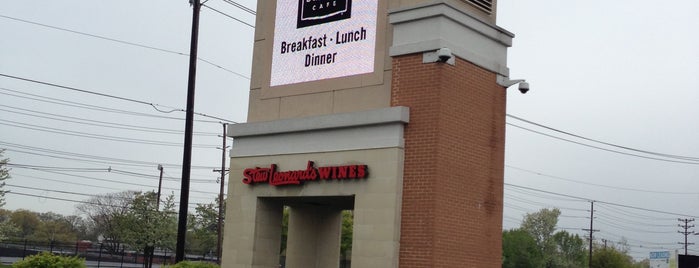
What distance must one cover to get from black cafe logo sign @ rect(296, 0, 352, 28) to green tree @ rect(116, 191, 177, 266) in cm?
3129

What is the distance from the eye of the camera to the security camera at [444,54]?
50.3 ft

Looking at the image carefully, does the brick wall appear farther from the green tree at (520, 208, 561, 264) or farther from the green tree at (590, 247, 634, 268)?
the green tree at (520, 208, 561, 264)

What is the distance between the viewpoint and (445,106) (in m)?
15.6

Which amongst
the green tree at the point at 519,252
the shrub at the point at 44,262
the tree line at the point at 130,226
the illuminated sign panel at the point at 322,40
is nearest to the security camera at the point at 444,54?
the illuminated sign panel at the point at 322,40

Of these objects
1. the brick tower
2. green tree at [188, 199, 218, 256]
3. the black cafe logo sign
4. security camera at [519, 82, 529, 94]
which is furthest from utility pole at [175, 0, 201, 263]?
green tree at [188, 199, 218, 256]

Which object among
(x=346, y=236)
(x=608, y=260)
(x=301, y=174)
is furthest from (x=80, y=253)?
(x=608, y=260)

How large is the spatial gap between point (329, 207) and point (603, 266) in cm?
5974

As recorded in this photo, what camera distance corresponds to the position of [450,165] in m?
15.7

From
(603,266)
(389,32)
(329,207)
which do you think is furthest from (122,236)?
(603,266)

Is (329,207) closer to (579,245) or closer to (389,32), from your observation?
(389,32)

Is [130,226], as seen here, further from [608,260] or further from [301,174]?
[608,260]

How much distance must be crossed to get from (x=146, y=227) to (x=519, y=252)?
5220cm

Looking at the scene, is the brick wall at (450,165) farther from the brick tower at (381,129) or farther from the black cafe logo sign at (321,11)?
the black cafe logo sign at (321,11)

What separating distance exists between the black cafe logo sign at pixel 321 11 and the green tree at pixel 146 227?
31.3m
